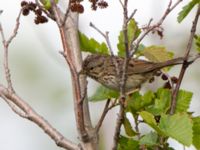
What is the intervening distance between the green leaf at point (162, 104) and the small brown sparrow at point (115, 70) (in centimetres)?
22

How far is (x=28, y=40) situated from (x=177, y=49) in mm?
955

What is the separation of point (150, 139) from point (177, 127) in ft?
0.31

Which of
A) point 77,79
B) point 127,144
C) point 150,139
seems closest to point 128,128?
point 127,144

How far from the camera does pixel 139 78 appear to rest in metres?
2.46

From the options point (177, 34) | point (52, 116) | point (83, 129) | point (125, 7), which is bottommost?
point (52, 116)

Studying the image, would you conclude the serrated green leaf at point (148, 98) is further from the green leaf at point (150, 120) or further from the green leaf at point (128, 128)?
the green leaf at point (150, 120)

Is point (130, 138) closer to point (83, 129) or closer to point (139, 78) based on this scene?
point (83, 129)

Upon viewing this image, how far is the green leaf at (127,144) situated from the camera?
1776 mm

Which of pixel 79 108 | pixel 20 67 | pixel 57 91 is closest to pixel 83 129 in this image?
pixel 79 108

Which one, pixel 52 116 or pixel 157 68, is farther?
pixel 52 116

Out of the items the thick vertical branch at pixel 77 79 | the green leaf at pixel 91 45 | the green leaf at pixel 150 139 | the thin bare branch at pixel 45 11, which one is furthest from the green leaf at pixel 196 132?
the thin bare branch at pixel 45 11

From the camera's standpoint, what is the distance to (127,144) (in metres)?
1.82

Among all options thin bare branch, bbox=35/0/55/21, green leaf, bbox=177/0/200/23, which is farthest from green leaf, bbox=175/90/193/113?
thin bare branch, bbox=35/0/55/21

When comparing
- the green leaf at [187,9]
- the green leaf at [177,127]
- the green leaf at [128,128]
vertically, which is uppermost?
the green leaf at [187,9]
